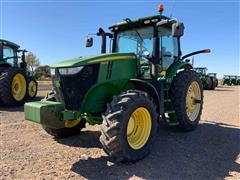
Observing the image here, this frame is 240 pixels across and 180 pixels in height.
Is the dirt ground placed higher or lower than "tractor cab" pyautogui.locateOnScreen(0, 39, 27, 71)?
lower

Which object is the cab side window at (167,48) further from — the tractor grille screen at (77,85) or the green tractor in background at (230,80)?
the green tractor in background at (230,80)

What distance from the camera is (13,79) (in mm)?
10711

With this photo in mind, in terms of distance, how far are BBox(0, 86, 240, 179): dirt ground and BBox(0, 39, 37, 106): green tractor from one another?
3.50 m

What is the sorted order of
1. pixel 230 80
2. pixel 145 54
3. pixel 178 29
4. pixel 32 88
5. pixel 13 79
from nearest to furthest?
1. pixel 178 29
2. pixel 145 54
3. pixel 13 79
4. pixel 32 88
5. pixel 230 80

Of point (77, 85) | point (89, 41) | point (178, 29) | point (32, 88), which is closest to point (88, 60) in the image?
point (77, 85)

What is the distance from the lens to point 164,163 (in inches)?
185

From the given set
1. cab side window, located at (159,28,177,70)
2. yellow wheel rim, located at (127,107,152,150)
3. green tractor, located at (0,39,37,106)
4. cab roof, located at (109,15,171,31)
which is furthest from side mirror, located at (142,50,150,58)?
green tractor, located at (0,39,37,106)

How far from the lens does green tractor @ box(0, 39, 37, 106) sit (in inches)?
404

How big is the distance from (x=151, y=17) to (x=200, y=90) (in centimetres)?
250

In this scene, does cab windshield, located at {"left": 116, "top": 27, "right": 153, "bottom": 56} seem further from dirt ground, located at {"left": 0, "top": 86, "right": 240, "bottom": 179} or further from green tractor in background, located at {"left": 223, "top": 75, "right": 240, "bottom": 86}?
green tractor in background, located at {"left": 223, "top": 75, "right": 240, "bottom": 86}

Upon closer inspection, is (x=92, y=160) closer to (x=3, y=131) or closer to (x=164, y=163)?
(x=164, y=163)

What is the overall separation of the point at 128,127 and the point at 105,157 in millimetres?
659

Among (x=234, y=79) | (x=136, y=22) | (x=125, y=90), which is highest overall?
(x=136, y=22)

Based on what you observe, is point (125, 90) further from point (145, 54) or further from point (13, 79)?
point (13, 79)
